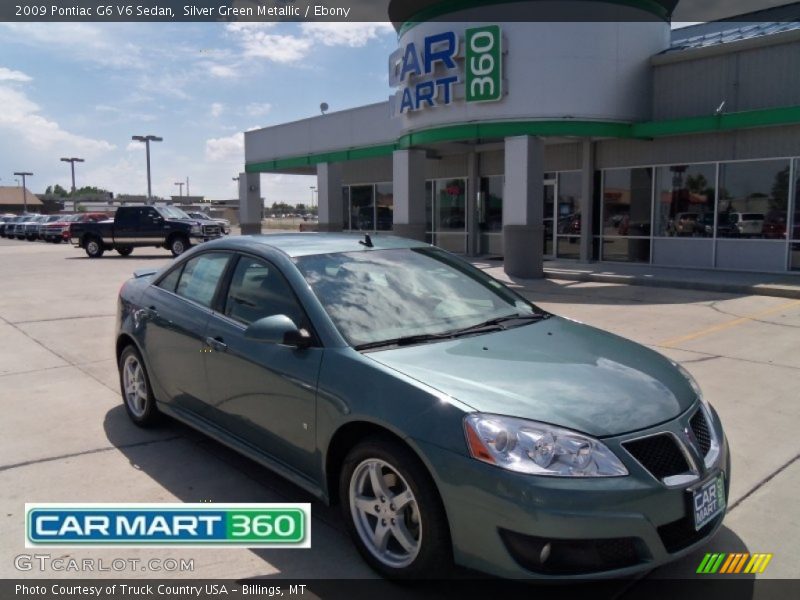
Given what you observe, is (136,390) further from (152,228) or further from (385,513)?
(152,228)

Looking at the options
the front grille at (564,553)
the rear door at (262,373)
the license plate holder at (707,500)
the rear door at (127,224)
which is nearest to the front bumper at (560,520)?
the front grille at (564,553)

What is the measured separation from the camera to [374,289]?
3980 mm

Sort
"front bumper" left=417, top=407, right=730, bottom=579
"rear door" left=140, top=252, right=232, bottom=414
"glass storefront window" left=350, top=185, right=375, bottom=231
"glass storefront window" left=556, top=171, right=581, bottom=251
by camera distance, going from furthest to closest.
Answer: "glass storefront window" left=350, top=185, right=375, bottom=231 < "glass storefront window" left=556, top=171, right=581, bottom=251 < "rear door" left=140, top=252, right=232, bottom=414 < "front bumper" left=417, top=407, right=730, bottom=579

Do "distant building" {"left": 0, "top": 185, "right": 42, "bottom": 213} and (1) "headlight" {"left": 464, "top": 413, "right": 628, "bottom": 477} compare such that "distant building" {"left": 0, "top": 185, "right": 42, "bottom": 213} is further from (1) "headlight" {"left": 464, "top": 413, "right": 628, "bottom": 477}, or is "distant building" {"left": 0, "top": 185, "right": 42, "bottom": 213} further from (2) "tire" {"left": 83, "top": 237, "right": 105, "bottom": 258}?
(1) "headlight" {"left": 464, "top": 413, "right": 628, "bottom": 477}

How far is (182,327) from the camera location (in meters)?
4.64

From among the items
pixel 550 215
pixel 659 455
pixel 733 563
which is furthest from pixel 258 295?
pixel 550 215

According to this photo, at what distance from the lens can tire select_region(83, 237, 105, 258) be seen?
25422mm

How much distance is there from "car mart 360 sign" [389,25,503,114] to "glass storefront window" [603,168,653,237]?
4.23 meters

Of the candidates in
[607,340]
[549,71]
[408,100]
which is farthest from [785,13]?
[607,340]

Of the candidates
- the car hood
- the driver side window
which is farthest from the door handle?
the car hood

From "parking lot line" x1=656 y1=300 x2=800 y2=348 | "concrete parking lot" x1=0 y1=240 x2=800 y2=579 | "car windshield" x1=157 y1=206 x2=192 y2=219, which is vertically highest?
"car windshield" x1=157 y1=206 x2=192 y2=219

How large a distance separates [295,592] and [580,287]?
11874 mm

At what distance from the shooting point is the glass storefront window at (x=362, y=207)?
25734mm

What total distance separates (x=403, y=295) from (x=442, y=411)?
1.25 m
